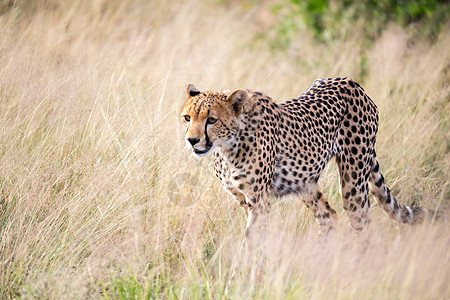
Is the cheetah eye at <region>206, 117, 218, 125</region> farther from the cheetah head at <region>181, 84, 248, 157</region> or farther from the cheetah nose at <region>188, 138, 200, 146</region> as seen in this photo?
the cheetah nose at <region>188, 138, 200, 146</region>

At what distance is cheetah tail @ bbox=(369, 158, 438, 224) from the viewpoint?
3716mm

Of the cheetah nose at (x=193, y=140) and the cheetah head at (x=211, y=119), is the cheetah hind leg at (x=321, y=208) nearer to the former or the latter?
the cheetah head at (x=211, y=119)

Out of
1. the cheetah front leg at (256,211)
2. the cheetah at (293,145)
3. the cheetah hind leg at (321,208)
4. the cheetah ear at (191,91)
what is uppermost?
the cheetah ear at (191,91)

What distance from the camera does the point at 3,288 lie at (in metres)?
2.64

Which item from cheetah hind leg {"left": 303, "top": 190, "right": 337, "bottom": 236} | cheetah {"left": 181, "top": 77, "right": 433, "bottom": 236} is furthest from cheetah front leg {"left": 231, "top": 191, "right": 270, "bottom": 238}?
cheetah hind leg {"left": 303, "top": 190, "right": 337, "bottom": 236}

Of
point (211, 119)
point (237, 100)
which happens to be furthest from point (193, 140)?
point (237, 100)

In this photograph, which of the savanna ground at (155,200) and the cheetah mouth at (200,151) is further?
the cheetah mouth at (200,151)

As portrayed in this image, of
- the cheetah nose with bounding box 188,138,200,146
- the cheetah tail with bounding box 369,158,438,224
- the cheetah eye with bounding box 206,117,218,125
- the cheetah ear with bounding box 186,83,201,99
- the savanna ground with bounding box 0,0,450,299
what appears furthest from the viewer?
the cheetah tail with bounding box 369,158,438,224

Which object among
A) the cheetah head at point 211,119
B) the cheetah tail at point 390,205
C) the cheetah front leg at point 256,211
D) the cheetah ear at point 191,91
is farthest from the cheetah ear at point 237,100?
the cheetah tail at point 390,205

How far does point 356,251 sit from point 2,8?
165 inches

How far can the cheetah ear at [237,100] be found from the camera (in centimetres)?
313

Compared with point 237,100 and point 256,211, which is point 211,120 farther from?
point 256,211

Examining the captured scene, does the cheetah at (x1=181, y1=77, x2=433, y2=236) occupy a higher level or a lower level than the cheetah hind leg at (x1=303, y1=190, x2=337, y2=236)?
higher

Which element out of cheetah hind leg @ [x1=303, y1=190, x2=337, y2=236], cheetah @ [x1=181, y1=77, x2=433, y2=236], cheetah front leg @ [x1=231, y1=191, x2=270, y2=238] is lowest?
cheetah hind leg @ [x1=303, y1=190, x2=337, y2=236]
